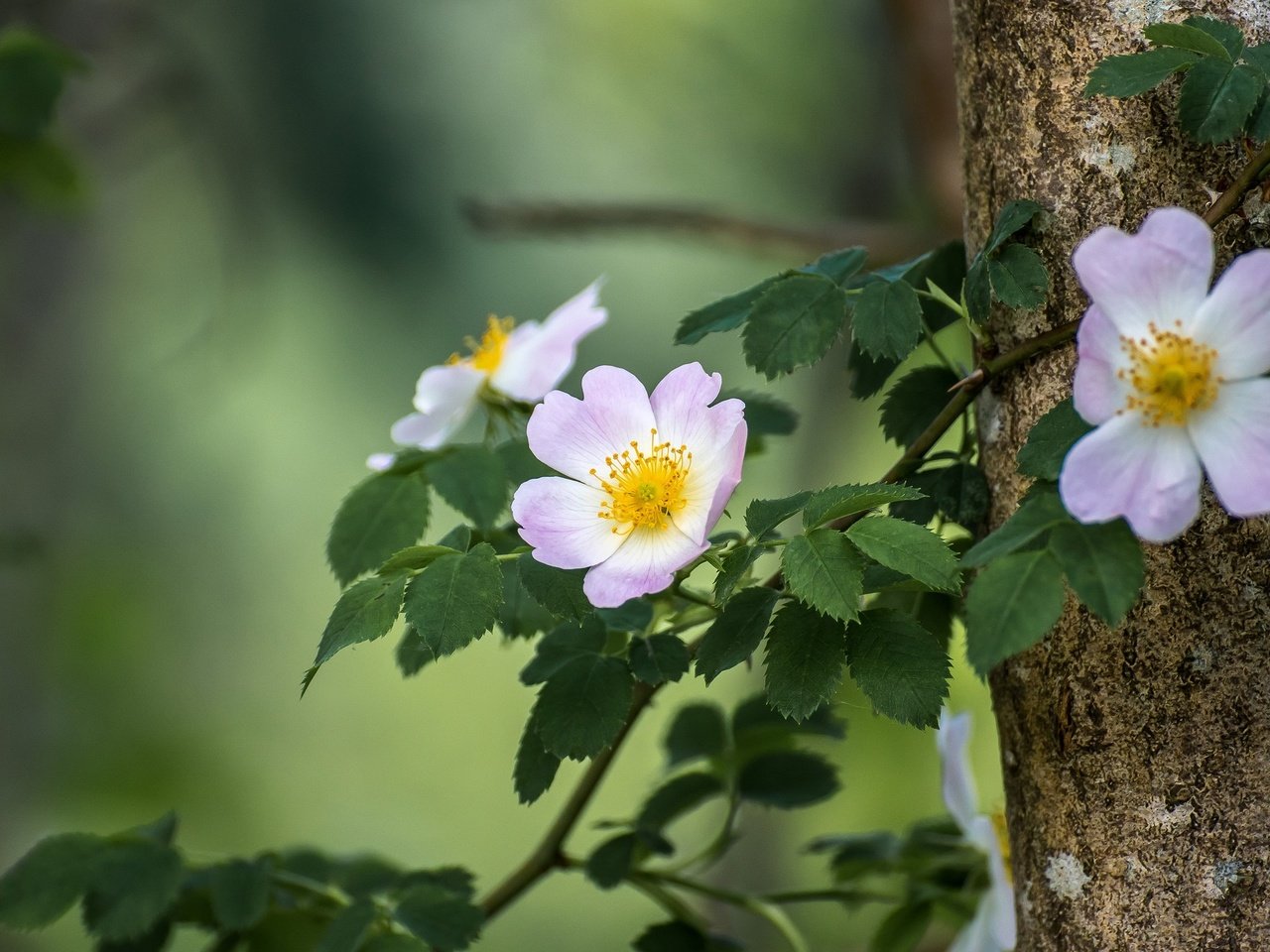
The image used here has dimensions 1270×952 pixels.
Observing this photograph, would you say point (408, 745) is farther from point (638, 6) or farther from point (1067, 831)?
point (1067, 831)

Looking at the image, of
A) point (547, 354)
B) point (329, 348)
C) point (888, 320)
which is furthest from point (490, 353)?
point (329, 348)

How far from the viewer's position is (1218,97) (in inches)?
21.0

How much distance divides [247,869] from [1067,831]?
0.51 metres

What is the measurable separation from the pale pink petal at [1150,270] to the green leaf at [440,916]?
491mm

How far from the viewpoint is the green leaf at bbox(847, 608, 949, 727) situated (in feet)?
1.75

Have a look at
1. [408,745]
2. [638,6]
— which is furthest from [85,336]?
[408,745]

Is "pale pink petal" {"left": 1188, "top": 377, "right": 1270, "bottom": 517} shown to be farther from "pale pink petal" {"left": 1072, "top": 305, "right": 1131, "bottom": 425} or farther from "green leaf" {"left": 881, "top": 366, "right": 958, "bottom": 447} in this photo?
"green leaf" {"left": 881, "top": 366, "right": 958, "bottom": 447}

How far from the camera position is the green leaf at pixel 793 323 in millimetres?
593

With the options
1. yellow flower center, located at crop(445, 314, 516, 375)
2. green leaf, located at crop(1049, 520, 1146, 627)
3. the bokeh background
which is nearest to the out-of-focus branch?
the bokeh background

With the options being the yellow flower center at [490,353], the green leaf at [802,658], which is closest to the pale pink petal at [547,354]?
the yellow flower center at [490,353]

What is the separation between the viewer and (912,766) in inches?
106

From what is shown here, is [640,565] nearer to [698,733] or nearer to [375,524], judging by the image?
[375,524]

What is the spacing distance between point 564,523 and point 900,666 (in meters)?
0.17

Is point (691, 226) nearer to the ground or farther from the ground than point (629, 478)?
farther from the ground
